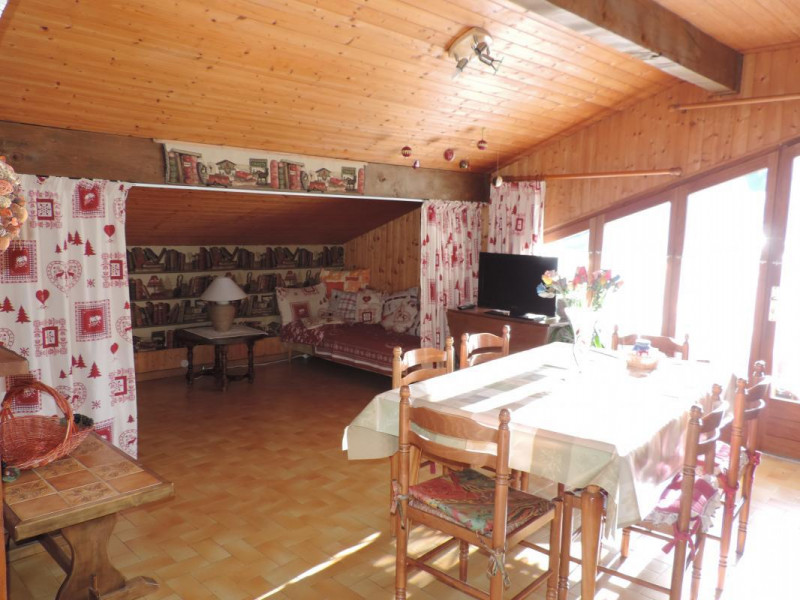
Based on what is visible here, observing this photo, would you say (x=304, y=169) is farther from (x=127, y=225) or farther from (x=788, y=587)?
(x=788, y=587)

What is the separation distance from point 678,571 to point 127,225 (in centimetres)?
499

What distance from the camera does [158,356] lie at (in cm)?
618

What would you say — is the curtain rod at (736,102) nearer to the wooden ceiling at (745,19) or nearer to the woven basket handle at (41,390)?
the wooden ceiling at (745,19)

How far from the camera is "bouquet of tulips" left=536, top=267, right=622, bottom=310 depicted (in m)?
3.08

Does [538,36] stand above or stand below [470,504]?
above

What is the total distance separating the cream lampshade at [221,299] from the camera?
5.96m

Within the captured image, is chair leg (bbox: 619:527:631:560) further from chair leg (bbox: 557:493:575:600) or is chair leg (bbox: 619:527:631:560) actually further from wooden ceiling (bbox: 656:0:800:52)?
wooden ceiling (bbox: 656:0:800:52)

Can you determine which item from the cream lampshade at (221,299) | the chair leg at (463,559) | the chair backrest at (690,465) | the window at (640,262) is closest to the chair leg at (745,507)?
the chair backrest at (690,465)

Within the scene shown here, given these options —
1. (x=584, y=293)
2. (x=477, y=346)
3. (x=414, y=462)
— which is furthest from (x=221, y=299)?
(x=584, y=293)

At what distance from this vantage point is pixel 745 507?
3037 mm

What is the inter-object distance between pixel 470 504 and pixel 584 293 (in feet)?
4.24

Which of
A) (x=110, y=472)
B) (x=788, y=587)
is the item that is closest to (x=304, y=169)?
(x=110, y=472)

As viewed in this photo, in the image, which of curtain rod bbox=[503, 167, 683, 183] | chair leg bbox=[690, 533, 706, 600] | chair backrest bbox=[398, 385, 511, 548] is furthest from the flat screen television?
chair backrest bbox=[398, 385, 511, 548]

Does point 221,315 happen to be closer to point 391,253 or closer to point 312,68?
point 391,253
